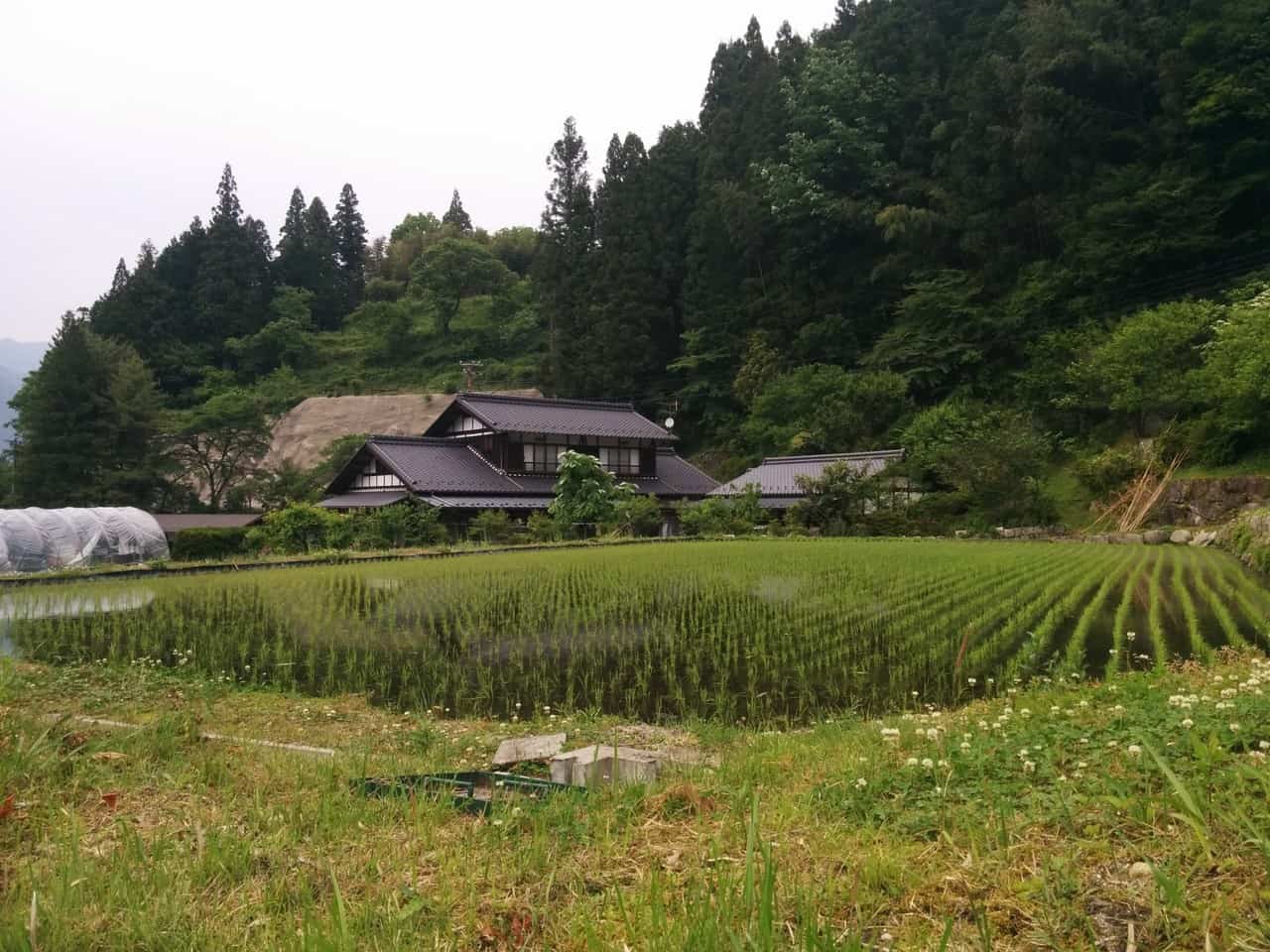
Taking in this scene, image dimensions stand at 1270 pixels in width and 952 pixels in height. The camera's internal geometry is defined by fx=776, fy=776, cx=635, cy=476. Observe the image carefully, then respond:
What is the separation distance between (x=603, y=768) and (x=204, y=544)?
20353 millimetres

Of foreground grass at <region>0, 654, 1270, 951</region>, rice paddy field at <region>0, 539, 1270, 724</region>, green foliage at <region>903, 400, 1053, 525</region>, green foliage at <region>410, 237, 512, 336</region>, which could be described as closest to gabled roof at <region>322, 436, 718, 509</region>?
green foliage at <region>903, 400, 1053, 525</region>

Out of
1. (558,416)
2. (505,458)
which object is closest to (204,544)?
(505,458)

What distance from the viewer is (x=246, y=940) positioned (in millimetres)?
2043

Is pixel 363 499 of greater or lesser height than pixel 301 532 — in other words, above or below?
above

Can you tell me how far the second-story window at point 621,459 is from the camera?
35062 mm

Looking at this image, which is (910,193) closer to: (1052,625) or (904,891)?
(1052,625)

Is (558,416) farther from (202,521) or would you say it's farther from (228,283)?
(228,283)

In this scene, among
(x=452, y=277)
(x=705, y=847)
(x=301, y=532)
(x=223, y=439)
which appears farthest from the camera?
(x=452, y=277)

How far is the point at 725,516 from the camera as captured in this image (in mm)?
27484

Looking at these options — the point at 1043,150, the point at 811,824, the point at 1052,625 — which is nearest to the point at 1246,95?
the point at 1043,150

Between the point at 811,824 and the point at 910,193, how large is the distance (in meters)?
38.0

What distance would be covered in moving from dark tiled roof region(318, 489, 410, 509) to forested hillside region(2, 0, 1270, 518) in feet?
26.1

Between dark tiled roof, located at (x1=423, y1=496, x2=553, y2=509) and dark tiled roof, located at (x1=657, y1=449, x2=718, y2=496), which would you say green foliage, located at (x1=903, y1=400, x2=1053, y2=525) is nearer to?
dark tiled roof, located at (x1=657, y1=449, x2=718, y2=496)

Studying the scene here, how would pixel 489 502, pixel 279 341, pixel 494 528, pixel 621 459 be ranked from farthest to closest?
pixel 279 341 → pixel 621 459 → pixel 489 502 → pixel 494 528
